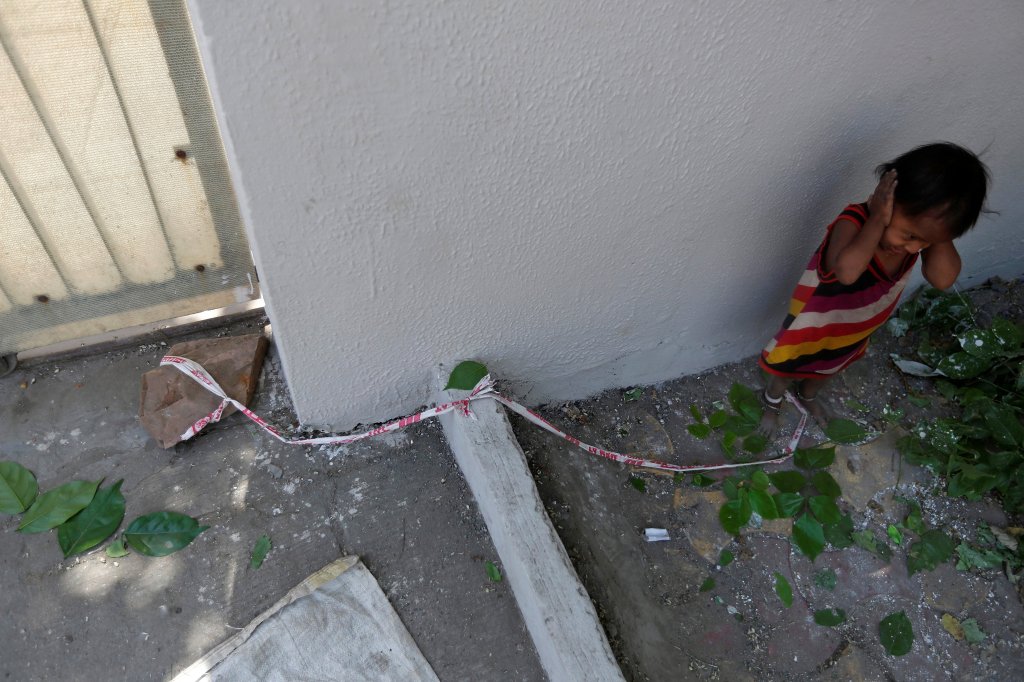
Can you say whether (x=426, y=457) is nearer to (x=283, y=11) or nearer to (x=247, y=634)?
(x=247, y=634)

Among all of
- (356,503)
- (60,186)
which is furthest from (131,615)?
(60,186)

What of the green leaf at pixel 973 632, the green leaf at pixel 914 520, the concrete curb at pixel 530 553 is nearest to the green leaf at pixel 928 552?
the green leaf at pixel 914 520

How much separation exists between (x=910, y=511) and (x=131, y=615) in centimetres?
280

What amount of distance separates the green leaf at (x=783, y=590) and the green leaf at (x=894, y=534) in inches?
20.2

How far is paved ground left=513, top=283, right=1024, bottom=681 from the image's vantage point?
2115mm

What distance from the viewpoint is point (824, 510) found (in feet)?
8.11

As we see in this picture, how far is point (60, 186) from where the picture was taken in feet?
6.44

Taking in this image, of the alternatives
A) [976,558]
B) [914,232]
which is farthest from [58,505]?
[976,558]

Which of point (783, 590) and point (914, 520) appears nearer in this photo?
point (783, 590)

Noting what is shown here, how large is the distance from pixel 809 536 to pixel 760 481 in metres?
0.26

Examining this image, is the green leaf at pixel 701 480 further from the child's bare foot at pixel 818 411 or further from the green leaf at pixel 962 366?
the green leaf at pixel 962 366

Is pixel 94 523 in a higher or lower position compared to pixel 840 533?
higher

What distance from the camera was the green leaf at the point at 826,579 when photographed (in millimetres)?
2344

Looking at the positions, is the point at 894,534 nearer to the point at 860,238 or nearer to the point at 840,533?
the point at 840,533
